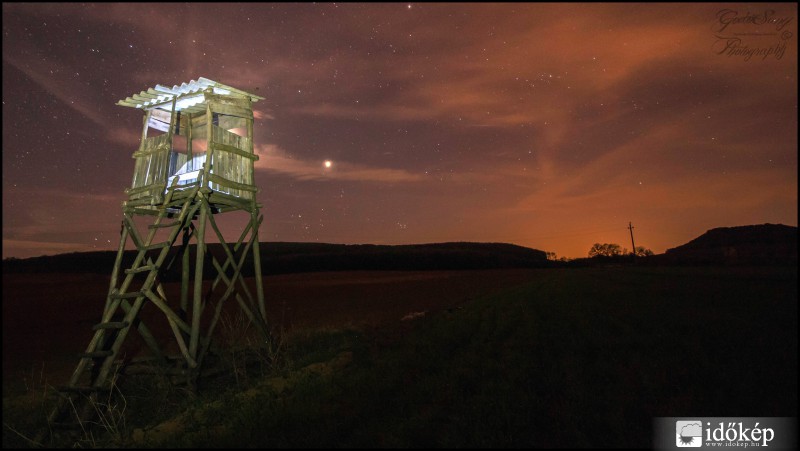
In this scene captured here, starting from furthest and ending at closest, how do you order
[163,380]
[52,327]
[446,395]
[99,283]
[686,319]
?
[99,283]
[52,327]
[686,319]
[163,380]
[446,395]

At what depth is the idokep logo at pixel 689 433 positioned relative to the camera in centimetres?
537

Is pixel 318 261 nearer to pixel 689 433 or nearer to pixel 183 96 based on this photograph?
pixel 183 96

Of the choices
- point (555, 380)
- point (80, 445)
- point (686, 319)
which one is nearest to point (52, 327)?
point (80, 445)

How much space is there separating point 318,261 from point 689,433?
219 ft

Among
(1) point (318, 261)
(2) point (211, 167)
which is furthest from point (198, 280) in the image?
(1) point (318, 261)

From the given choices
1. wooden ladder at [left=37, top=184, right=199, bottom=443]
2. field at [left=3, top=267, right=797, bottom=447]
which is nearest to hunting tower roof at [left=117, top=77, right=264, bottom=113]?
wooden ladder at [left=37, top=184, right=199, bottom=443]

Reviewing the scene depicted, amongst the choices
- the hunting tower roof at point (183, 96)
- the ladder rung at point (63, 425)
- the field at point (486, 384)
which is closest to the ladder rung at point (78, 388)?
the ladder rung at point (63, 425)

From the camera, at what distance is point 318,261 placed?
229 ft

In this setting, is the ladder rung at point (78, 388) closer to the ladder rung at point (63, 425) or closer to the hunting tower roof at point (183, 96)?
the ladder rung at point (63, 425)

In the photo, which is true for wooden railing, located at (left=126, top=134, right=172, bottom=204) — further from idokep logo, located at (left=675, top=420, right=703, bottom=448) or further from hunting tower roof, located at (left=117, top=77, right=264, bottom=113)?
idokep logo, located at (left=675, top=420, right=703, bottom=448)

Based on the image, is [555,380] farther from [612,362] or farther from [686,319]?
[686,319]

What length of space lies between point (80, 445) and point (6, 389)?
593cm

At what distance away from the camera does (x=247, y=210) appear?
11281 mm

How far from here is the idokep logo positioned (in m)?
5.37
